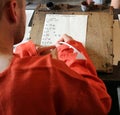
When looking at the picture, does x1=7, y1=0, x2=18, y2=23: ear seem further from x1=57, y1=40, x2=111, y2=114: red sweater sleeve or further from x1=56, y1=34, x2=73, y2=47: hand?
x1=56, y1=34, x2=73, y2=47: hand

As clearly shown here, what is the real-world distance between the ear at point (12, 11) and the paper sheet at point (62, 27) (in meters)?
0.47

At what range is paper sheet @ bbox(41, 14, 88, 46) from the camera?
1.09 m

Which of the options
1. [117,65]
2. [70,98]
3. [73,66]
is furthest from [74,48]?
[70,98]

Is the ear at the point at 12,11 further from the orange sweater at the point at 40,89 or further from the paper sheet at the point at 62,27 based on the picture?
the paper sheet at the point at 62,27

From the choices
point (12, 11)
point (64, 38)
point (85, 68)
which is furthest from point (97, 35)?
point (12, 11)

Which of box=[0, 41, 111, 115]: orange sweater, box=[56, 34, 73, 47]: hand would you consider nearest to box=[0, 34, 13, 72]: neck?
box=[0, 41, 111, 115]: orange sweater

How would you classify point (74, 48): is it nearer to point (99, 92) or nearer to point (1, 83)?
point (99, 92)

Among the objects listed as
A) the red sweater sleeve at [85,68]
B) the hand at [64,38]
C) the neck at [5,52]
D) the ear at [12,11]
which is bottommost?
the red sweater sleeve at [85,68]

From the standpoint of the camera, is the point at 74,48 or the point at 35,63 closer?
the point at 35,63

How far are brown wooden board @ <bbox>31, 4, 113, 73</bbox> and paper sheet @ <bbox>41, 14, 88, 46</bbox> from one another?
21 millimetres

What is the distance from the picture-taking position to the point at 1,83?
0.55m

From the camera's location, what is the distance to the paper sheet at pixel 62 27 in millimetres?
1095

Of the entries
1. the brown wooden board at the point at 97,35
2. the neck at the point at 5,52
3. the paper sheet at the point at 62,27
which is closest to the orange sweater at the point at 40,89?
the neck at the point at 5,52

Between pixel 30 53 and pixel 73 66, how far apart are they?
0.61 feet
